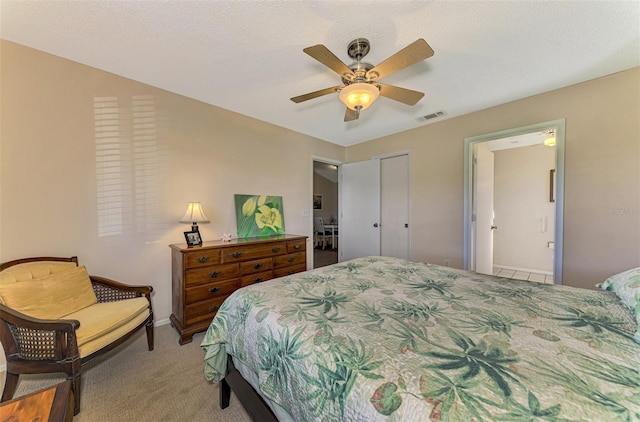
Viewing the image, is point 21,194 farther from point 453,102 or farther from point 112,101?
point 453,102

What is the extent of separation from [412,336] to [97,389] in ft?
7.07

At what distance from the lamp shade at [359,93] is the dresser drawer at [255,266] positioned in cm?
193

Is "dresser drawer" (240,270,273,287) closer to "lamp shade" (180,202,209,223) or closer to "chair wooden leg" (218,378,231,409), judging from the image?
"lamp shade" (180,202,209,223)

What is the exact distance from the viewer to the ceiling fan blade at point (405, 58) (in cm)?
140

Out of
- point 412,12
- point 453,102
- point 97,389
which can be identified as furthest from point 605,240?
point 97,389

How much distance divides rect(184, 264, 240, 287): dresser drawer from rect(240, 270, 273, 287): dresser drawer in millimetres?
110

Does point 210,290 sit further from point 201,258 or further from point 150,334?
point 150,334

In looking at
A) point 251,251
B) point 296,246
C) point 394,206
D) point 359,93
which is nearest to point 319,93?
point 359,93

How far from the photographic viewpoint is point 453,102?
2.88 m

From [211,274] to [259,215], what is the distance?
1.15m

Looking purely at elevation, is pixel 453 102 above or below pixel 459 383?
above

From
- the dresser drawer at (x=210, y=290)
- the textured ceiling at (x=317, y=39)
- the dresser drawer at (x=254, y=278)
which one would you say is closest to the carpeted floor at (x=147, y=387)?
the dresser drawer at (x=210, y=290)

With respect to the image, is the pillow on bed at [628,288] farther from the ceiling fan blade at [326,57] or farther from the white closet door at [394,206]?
the white closet door at [394,206]

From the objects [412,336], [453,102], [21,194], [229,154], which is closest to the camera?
[412,336]
